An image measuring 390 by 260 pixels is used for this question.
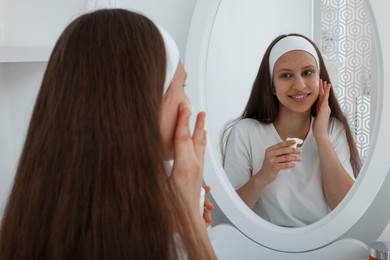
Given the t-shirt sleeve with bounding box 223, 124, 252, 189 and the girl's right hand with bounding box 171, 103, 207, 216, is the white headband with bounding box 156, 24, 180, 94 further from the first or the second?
the t-shirt sleeve with bounding box 223, 124, 252, 189

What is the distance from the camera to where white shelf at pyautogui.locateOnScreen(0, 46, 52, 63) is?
3.33ft

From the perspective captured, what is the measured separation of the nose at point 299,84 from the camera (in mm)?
866

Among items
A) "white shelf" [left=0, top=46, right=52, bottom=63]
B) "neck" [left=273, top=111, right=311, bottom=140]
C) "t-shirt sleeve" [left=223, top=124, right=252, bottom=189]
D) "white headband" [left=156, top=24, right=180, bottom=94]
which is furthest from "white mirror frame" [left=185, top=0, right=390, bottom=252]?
"white headband" [left=156, top=24, right=180, bottom=94]

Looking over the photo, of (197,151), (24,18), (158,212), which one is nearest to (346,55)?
(197,151)

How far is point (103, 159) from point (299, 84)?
0.48 m

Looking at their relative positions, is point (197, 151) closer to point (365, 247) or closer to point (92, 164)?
point (92, 164)

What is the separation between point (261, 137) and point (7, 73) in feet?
2.01

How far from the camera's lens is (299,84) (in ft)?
2.86

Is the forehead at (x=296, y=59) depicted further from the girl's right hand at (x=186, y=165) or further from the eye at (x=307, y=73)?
the girl's right hand at (x=186, y=165)

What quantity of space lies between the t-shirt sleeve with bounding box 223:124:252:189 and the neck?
0.07 meters

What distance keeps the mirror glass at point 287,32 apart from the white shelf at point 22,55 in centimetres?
35

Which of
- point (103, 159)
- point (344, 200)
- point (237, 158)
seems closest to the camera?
point (103, 159)

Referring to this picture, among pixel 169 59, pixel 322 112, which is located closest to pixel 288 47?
pixel 322 112

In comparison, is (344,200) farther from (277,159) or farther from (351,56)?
(351,56)
